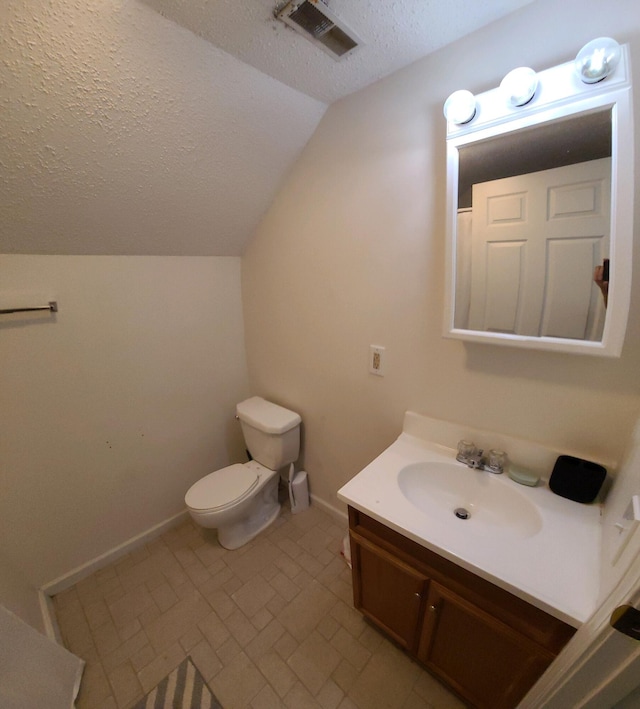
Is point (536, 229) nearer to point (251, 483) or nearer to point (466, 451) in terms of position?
point (466, 451)

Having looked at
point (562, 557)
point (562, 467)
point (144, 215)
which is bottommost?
point (562, 557)

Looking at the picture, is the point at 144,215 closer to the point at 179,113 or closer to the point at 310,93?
the point at 179,113

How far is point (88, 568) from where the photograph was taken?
1603 mm

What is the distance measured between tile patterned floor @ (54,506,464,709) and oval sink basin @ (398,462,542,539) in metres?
0.68

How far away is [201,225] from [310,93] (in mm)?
807

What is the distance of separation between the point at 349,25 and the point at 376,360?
118cm

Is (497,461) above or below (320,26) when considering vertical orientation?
below

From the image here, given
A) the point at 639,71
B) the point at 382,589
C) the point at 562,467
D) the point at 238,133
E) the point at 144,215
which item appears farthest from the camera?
the point at 144,215

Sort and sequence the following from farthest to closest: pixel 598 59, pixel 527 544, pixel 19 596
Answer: pixel 19 596
pixel 527 544
pixel 598 59

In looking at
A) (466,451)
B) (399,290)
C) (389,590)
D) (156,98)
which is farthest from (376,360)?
(156,98)

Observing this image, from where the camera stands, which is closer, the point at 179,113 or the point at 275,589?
the point at 179,113

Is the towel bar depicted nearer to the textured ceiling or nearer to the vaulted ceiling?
the vaulted ceiling

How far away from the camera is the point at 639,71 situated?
75cm

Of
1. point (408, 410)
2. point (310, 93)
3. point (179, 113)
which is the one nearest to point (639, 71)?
point (310, 93)
